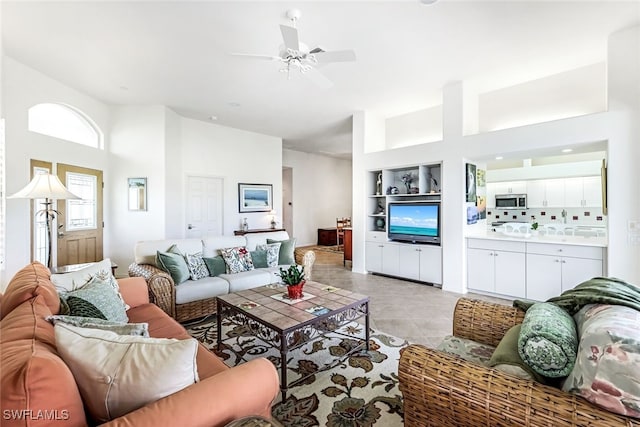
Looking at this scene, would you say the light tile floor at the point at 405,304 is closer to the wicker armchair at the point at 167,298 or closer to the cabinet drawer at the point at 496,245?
the cabinet drawer at the point at 496,245

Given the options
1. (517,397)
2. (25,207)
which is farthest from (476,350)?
(25,207)

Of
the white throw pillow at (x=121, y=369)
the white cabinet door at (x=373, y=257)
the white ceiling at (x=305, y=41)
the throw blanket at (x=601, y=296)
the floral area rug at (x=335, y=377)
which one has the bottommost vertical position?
the floral area rug at (x=335, y=377)

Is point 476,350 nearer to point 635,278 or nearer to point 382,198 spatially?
point 635,278

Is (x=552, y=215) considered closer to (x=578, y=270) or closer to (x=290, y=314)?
(x=578, y=270)

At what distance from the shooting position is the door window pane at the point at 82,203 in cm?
465

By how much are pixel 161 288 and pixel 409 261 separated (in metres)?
3.83

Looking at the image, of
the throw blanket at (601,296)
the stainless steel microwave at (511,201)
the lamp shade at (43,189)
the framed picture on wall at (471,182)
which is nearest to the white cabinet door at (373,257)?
the framed picture on wall at (471,182)

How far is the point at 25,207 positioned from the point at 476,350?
17.6ft

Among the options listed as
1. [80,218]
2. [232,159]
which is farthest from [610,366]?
[232,159]

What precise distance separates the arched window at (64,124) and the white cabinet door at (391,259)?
552cm

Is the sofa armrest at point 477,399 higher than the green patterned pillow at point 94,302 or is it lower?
lower

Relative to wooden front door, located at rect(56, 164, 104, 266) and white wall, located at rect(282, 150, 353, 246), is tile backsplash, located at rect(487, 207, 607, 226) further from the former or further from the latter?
wooden front door, located at rect(56, 164, 104, 266)

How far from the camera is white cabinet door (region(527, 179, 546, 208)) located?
6.29 metres

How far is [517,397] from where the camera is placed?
1.03 m
